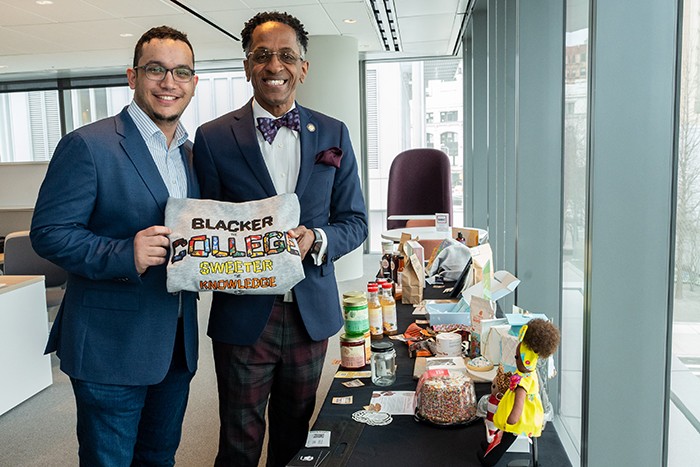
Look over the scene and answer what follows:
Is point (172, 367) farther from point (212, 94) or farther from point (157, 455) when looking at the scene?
point (212, 94)

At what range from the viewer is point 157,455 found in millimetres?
1812

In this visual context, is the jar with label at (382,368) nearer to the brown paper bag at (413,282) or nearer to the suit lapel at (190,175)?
the suit lapel at (190,175)

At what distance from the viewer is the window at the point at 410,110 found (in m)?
9.12

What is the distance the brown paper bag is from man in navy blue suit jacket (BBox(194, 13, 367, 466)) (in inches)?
38.0

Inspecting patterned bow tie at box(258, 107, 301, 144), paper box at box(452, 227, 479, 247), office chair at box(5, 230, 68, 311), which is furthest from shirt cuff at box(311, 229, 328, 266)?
office chair at box(5, 230, 68, 311)

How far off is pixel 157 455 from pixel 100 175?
855 mm

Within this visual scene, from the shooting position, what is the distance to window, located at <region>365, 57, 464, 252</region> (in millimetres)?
9117

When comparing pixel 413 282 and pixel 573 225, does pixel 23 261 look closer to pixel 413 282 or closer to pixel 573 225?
pixel 413 282

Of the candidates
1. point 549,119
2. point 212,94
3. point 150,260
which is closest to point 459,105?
point 212,94

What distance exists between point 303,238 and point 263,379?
0.45 meters

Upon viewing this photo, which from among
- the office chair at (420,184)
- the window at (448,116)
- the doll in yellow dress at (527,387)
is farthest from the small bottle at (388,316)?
the window at (448,116)

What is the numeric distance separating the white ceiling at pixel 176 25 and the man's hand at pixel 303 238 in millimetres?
4336

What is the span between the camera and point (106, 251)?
149 cm

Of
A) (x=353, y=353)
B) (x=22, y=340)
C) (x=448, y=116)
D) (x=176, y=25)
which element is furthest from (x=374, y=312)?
(x=448, y=116)
